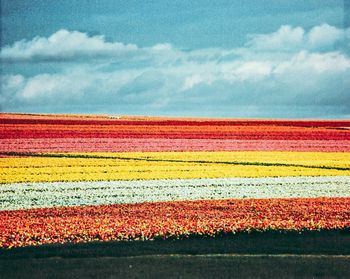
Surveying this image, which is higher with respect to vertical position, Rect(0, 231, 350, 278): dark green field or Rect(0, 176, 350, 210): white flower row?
Rect(0, 231, 350, 278): dark green field

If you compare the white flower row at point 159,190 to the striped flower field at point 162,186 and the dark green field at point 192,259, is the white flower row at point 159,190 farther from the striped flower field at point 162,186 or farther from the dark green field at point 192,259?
the dark green field at point 192,259

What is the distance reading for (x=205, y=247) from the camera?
1103 centimetres

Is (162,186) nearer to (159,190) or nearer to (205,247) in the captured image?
(159,190)

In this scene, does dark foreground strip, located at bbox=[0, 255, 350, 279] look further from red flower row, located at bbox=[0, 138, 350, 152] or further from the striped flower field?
red flower row, located at bbox=[0, 138, 350, 152]

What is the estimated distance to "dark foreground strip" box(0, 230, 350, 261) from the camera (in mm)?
10547

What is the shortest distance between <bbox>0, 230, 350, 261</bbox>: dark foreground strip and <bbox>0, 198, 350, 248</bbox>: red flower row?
1.86ft

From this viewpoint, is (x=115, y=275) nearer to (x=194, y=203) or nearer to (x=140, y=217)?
(x=140, y=217)

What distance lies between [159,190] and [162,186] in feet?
4.17

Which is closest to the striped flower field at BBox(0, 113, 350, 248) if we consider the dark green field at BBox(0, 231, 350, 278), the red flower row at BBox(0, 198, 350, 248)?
the red flower row at BBox(0, 198, 350, 248)

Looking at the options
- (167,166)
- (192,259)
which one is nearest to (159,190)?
(167,166)

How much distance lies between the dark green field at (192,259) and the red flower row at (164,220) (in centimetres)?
87

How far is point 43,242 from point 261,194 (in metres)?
11.7

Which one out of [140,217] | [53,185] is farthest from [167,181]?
[140,217]

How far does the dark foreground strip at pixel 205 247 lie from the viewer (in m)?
10.5
